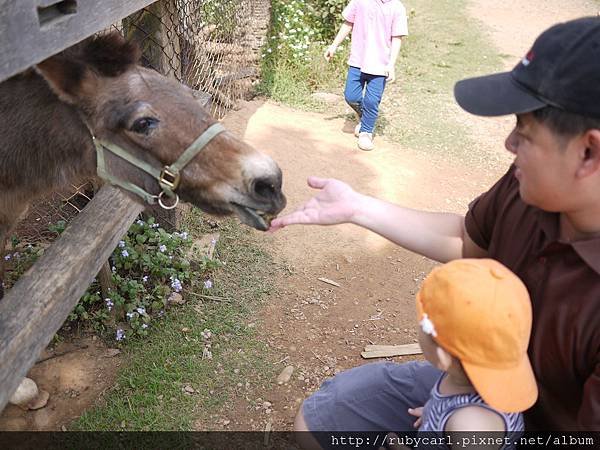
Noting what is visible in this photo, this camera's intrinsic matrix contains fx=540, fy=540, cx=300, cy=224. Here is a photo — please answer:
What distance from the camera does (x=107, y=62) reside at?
2236mm

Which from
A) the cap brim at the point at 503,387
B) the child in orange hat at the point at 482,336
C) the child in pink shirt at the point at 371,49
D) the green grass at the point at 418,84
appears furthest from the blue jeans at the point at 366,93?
the cap brim at the point at 503,387

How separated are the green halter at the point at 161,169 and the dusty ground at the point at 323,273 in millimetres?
1343

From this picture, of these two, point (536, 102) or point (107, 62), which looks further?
point (107, 62)

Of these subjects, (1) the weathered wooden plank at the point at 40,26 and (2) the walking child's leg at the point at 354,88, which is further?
(2) the walking child's leg at the point at 354,88

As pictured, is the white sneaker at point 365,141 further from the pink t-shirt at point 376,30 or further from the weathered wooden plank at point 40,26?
the weathered wooden plank at point 40,26

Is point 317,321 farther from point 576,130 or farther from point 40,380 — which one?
point 576,130

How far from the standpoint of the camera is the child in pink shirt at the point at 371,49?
6070 mm

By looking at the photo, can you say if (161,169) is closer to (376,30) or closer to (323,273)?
(323,273)


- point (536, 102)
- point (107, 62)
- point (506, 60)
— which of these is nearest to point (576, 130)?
point (536, 102)

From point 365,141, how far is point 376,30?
4.07 feet

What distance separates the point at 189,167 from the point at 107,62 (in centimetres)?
56

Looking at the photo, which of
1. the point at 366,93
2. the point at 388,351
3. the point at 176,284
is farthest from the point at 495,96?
the point at 366,93

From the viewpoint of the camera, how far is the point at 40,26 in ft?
5.45

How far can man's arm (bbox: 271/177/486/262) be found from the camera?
6.91 ft
